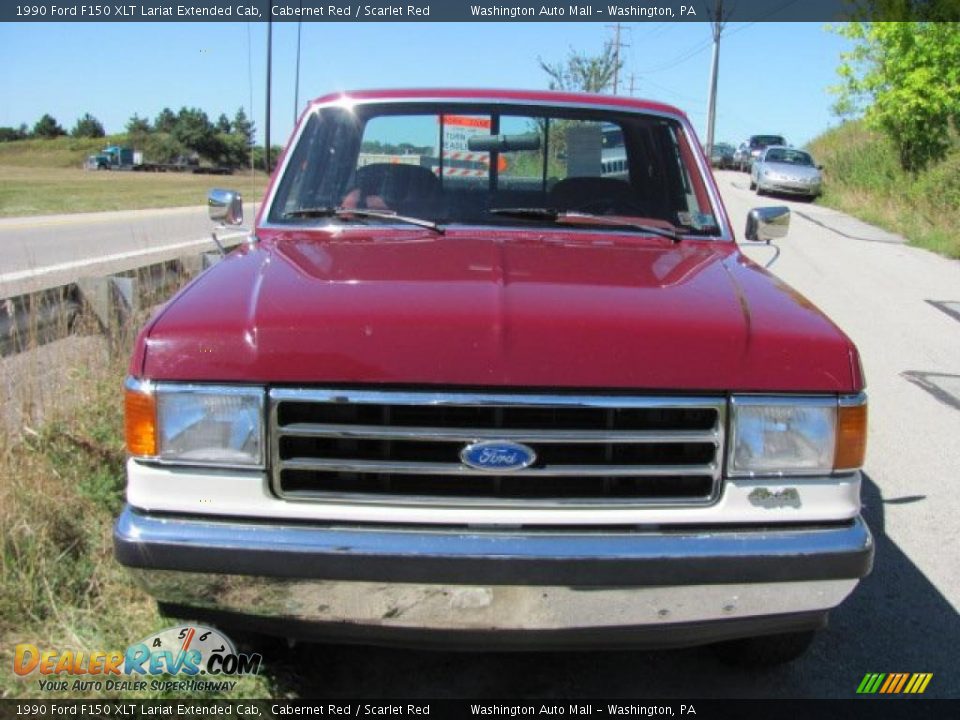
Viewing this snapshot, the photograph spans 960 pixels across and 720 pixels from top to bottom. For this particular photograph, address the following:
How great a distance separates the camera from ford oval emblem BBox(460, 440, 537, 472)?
225 centimetres

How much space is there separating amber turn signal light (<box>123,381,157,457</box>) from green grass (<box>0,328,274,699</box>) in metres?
0.83

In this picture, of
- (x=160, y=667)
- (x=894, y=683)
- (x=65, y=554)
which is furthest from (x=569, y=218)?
(x=65, y=554)

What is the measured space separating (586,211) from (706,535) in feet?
5.73

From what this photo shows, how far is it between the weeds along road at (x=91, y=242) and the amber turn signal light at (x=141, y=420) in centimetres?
554

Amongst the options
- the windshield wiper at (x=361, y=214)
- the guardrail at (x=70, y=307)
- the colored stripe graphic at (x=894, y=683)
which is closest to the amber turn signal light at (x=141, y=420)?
the windshield wiper at (x=361, y=214)

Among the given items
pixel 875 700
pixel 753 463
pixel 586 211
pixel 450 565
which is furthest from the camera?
pixel 586 211

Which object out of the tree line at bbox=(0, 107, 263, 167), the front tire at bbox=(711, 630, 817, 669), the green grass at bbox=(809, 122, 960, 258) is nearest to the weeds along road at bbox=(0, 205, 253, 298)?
the front tire at bbox=(711, 630, 817, 669)

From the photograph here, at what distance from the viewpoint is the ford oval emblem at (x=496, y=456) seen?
2254 millimetres

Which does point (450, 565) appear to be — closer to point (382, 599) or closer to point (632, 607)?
point (382, 599)

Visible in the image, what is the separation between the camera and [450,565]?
87.0 inches

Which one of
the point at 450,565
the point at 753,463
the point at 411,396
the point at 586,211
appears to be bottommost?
the point at 450,565

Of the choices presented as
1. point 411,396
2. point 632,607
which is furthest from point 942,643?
point 411,396

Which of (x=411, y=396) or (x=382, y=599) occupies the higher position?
(x=411, y=396)

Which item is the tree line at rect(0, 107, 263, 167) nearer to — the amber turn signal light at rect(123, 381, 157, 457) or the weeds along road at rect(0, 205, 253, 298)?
the weeds along road at rect(0, 205, 253, 298)
